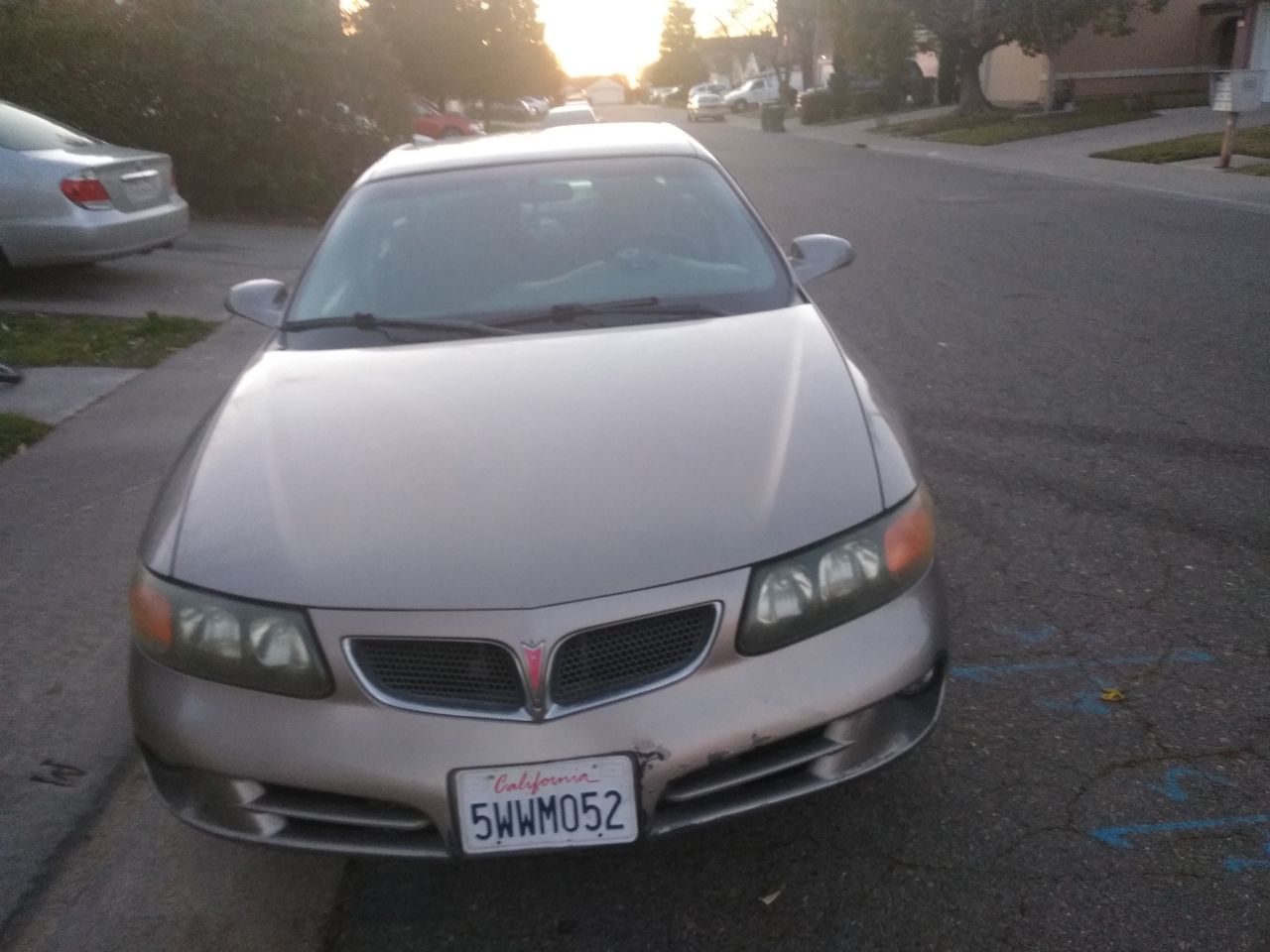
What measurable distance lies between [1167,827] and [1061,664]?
0.85 m

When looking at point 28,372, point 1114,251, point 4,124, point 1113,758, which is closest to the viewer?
point 1113,758

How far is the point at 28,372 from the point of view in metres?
7.59

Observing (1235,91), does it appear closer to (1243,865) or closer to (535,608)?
(1243,865)

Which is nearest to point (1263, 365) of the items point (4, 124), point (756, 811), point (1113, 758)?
point (1113, 758)

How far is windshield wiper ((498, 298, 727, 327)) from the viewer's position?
3.74m

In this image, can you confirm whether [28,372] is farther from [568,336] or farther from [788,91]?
[788,91]

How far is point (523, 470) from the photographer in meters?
2.81

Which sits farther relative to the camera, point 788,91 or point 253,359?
point 788,91

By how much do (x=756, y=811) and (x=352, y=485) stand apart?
3.74 ft

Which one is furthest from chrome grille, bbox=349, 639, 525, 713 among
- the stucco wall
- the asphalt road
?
the stucco wall

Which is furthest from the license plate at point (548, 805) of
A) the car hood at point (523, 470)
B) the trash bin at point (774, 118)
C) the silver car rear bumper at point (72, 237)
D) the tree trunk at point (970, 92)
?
the trash bin at point (774, 118)

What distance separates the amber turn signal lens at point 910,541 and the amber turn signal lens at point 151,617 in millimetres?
1546

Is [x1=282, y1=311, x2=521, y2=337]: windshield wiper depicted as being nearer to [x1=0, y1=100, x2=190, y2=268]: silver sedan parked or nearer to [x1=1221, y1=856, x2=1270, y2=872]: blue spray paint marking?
[x1=1221, y1=856, x2=1270, y2=872]: blue spray paint marking

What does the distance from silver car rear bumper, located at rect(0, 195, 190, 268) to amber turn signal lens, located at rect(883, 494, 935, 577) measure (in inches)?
332
